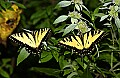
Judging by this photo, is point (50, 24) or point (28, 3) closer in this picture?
point (50, 24)

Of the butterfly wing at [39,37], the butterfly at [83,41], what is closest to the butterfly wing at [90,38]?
the butterfly at [83,41]

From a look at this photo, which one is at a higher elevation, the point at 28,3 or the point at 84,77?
the point at 28,3

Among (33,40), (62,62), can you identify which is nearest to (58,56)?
(62,62)

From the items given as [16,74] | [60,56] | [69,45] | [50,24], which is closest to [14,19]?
[50,24]

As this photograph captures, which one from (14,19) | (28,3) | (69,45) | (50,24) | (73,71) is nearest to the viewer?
(69,45)

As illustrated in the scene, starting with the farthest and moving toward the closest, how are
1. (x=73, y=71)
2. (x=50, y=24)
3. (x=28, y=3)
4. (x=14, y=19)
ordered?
(x=28, y=3) → (x=50, y=24) → (x=14, y=19) → (x=73, y=71)

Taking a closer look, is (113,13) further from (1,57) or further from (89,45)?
(1,57)

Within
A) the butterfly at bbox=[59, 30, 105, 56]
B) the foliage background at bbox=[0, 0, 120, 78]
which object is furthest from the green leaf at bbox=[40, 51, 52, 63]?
the butterfly at bbox=[59, 30, 105, 56]

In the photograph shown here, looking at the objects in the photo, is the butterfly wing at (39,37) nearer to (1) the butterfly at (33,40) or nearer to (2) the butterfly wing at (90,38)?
(1) the butterfly at (33,40)
